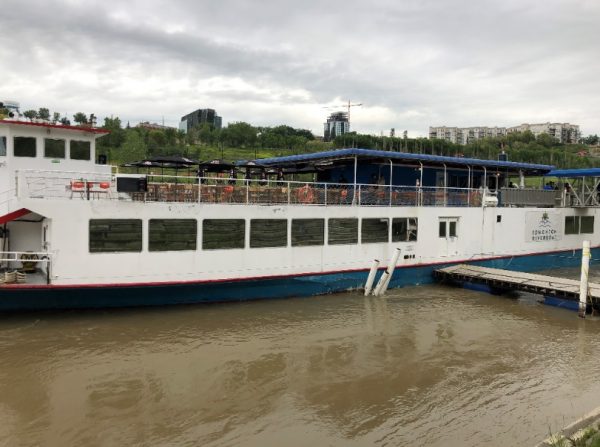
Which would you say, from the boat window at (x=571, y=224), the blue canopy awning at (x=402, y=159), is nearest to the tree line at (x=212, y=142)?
the blue canopy awning at (x=402, y=159)

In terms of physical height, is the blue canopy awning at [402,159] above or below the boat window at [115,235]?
above

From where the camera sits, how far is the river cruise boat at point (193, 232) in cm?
1193

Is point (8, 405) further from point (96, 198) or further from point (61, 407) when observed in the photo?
point (96, 198)

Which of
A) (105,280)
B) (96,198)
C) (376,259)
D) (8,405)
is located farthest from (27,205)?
(376,259)

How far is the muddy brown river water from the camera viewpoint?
7410 mm

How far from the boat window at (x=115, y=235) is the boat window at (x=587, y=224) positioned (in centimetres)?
2235

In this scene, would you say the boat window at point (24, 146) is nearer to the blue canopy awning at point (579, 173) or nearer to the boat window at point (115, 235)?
the boat window at point (115, 235)

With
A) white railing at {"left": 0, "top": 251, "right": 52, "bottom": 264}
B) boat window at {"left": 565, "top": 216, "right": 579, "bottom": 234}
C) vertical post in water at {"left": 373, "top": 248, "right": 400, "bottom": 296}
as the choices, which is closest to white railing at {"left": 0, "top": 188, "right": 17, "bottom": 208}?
white railing at {"left": 0, "top": 251, "right": 52, "bottom": 264}

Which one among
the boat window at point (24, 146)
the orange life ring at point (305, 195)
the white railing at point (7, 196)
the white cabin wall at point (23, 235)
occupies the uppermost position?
the boat window at point (24, 146)

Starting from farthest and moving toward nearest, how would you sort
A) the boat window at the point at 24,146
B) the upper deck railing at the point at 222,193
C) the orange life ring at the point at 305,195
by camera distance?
the orange life ring at the point at 305,195, the boat window at the point at 24,146, the upper deck railing at the point at 222,193

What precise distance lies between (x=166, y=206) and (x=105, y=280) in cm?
246

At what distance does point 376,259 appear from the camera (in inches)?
675

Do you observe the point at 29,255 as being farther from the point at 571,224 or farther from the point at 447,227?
the point at 571,224

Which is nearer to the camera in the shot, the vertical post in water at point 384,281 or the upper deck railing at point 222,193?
the upper deck railing at point 222,193
